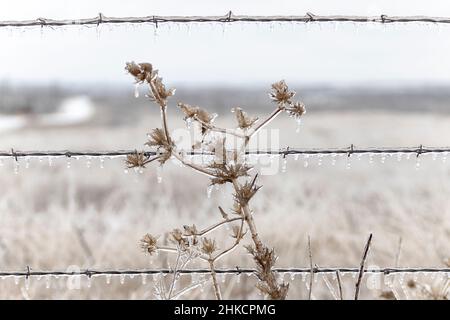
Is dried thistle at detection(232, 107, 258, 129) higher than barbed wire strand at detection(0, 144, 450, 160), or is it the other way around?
dried thistle at detection(232, 107, 258, 129)

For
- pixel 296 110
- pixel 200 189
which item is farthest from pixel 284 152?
pixel 200 189

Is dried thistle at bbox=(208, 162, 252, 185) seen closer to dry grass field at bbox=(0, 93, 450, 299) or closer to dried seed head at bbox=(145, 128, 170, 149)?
dried seed head at bbox=(145, 128, 170, 149)

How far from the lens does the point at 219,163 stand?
52.8 inches

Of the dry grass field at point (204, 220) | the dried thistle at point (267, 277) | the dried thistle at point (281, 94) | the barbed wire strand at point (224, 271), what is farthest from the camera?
the dry grass field at point (204, 220)

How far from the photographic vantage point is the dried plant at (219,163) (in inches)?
51.1

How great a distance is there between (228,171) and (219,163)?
0.03m

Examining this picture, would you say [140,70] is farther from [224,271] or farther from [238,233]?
[224,271]

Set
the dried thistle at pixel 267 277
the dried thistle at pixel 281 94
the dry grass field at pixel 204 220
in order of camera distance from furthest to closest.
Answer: the dry grass field at pixel 204 220, the dried thistle at pixel 281 94, the dried thistle at pixel 267 277

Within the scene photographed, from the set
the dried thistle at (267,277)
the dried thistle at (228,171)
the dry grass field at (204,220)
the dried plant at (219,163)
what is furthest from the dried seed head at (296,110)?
the dry grass field at (204,220)

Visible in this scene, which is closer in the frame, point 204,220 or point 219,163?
point 219,163

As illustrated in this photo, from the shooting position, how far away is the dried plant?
4.25ft

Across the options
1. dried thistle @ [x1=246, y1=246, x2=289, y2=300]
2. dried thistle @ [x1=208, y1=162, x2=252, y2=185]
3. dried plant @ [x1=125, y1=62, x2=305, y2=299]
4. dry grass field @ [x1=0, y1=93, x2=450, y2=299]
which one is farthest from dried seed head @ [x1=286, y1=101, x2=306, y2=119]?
dry grass field @ [x1=0, y1=93, x2=450, y2=299]

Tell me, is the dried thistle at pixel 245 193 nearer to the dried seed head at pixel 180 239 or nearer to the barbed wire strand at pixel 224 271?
the dried seed head at pixel 180 239

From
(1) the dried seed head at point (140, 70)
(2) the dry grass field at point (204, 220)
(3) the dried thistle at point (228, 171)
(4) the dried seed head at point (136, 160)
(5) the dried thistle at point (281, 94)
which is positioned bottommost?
(2) the dry grass field at point (204, 220)
